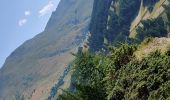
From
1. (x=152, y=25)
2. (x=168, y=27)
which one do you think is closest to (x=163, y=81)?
(x=168, y=27)

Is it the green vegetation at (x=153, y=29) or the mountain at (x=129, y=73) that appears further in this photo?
the green vegetation at (x=153, y=29)

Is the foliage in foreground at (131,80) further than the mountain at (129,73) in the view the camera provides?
No

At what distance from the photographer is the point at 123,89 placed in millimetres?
37969

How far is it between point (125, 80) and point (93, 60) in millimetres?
22038

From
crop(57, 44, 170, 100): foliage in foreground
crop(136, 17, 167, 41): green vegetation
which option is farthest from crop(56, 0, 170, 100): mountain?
crop(136, 17, 167, 41): green vegetation


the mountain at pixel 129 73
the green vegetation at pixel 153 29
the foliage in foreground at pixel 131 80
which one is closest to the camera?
the foliage in foreground at pixel 131 80

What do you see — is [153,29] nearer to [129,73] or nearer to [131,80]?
[129,73]

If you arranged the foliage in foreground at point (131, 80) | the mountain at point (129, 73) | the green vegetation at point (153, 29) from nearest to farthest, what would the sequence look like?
the foliage in foreground at point (131, 80) → the mountain at point (129, 73) → the green vegetation at point (153, 29)

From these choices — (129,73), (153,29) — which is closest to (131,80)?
(129,73)

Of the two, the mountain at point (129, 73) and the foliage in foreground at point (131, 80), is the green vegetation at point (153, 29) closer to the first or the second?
the mountain at point (129, 73)

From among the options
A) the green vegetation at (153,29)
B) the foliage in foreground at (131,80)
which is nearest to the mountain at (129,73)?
the foliage in foreground at (131,80)

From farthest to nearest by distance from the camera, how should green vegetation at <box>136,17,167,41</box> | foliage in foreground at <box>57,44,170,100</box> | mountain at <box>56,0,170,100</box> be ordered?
green vegetation at <box>136,17,167,41</box>
mountain at <box>56,0,170,100</box>
foliage in foreground at <box>57,44,170,100</box>

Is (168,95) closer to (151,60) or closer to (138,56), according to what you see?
(151,60)

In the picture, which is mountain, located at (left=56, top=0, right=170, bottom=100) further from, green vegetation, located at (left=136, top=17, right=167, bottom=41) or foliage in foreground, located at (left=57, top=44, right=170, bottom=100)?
green vegetation, located at (left=136, top=17, right=167, bottom=41)
